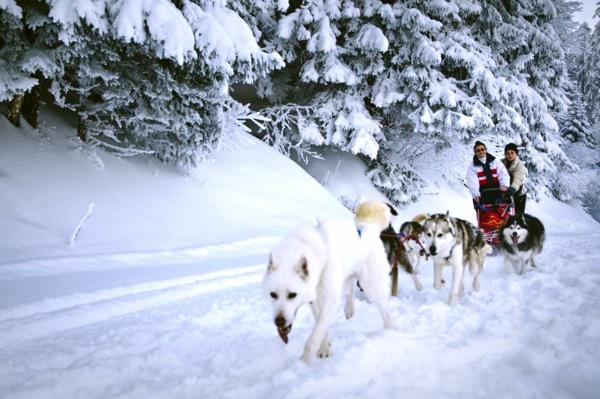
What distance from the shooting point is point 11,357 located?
3041 millimetres

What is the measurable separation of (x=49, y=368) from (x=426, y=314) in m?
3.37

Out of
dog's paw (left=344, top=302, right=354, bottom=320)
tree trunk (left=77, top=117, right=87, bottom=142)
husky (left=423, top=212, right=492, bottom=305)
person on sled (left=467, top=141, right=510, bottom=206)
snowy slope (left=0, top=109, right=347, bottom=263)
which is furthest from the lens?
tree trunk (left=77, top=117, right=87, bottom=142)

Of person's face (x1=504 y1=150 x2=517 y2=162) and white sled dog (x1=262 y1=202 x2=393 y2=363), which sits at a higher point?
person's face (x1=504 y1=150 x2=517 y2=162)

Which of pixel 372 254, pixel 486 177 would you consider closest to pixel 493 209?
pixel 486 177

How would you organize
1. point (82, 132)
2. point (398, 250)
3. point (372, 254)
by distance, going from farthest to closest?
1. point (82, 132)
2. point (398, 250)
3. point (372, 254)

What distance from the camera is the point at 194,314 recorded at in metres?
4.07

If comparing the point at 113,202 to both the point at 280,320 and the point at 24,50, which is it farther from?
the point at 280,320

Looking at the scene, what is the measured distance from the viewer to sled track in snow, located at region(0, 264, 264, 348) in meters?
3.59

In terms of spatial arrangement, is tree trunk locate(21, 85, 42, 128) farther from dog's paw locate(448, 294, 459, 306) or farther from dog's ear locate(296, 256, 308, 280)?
dog's paw locate(448, 294, 459, 306)

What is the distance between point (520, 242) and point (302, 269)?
478cm

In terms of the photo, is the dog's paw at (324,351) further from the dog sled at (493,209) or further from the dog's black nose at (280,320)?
the dog sled at (493,209)

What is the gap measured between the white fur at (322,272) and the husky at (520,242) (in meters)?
3.55

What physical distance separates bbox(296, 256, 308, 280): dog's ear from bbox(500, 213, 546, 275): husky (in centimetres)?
464

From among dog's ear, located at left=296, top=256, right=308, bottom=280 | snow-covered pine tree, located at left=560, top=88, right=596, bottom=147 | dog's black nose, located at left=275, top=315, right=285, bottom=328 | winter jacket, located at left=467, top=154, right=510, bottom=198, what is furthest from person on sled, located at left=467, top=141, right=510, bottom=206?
snow-covered pine tree, located at left=560, top=88, right=596, bottom=147
